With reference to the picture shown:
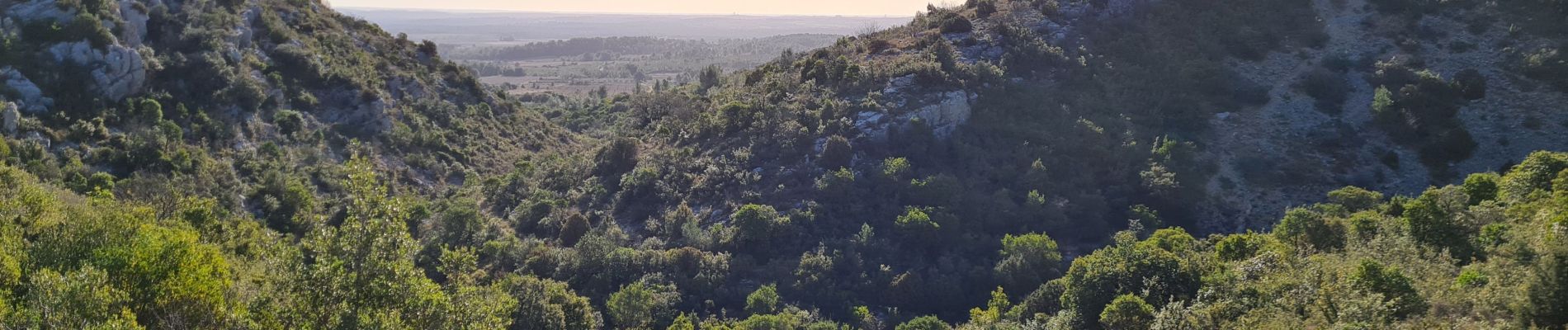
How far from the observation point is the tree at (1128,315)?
18625 millimetres

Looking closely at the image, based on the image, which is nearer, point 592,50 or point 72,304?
point 72,304

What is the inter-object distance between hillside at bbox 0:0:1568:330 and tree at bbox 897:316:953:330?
0.49 feet

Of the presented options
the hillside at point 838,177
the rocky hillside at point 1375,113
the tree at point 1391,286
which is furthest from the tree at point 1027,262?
the tree at point 1391,286

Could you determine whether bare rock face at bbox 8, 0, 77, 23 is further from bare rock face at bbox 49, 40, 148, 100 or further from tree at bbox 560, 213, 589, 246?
tree at bbox 560, 213, 589, 246

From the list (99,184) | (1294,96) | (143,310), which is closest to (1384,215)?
(1294,96)

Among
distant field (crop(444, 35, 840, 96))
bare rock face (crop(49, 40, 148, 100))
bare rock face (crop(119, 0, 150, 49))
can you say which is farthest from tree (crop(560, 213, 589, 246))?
distant field (crop(444, 35, 840, 96))

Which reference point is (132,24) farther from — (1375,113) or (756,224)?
(1375,113)

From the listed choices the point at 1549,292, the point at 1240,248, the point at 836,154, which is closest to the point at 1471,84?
the point at 1240,248

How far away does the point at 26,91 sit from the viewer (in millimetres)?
29000

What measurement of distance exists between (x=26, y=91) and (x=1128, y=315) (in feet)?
123

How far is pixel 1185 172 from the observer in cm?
3394

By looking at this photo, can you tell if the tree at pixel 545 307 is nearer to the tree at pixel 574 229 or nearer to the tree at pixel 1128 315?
the tree at pixel 574 229

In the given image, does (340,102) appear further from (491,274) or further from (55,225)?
(55,225)

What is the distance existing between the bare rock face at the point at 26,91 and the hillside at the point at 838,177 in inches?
4.8
